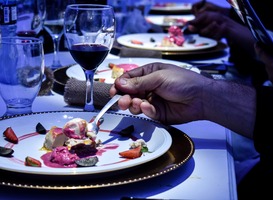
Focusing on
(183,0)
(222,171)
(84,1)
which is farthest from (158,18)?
(222,171)

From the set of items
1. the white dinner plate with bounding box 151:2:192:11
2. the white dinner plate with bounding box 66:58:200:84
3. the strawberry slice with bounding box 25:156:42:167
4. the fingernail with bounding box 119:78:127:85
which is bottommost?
the white dinner plate with bounding box 151:2:192:11

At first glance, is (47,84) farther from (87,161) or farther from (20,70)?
(87,161)

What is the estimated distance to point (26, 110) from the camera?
1274mm

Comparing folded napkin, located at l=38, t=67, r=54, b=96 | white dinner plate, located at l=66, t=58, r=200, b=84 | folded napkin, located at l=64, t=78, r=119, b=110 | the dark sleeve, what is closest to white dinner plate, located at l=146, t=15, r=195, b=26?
white dinner plate, located at l=66, t=58, r=200, b=84

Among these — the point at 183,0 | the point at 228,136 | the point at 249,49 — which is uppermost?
the point at 228,136

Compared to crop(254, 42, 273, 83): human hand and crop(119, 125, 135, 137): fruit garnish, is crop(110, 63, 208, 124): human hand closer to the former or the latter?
crop(119, 125, 135, 137): fruit garnish

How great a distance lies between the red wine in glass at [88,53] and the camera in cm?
125

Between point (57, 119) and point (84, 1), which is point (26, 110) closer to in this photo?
point (57, 119)

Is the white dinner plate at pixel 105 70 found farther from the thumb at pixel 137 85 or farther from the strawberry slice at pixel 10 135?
the strawberry slice at pixel 10 135

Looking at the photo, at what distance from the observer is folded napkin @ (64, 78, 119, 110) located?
4.39ft

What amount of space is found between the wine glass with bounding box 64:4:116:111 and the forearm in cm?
26

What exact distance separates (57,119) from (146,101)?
0.68 feet

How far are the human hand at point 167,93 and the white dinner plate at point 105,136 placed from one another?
7 cm

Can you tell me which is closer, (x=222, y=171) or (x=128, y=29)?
(x=222, y=171)
